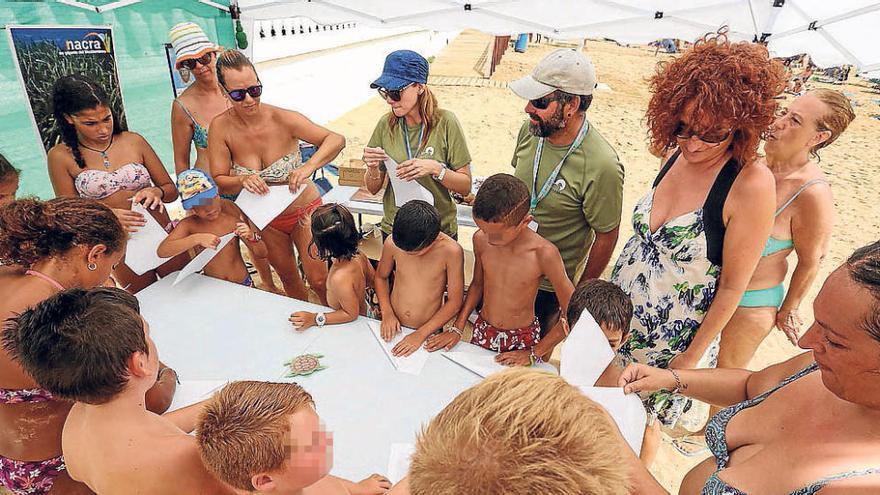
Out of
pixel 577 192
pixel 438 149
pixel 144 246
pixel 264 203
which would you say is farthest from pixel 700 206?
pixel 144 246

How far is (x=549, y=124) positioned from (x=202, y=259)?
2155 mm

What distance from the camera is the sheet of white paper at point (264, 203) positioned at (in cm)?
268

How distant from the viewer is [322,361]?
2098 millimetres

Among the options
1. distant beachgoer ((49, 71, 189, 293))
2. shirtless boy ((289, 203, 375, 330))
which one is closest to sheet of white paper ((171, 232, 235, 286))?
distant beachgoer ((49, 71, 189, 293))

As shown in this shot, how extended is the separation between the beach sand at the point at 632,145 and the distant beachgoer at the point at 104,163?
3327 millimetres

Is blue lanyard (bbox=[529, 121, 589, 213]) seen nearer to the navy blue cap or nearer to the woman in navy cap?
the woman in navy cap

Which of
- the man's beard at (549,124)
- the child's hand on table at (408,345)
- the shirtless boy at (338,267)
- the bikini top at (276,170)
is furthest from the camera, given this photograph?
the bikini top at (276,170)

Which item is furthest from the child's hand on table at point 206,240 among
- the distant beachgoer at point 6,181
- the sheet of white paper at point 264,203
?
the distant beachgoer at point 6,181

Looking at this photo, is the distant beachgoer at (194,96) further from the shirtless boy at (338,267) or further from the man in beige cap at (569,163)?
the man in beige cap at (569,163)

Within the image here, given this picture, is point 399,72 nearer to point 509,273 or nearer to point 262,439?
point 509,273

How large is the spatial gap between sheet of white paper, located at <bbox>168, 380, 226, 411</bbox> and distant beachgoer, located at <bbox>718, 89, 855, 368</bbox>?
2.66 meters

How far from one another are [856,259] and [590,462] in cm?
77

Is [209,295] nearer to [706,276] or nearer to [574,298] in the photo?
[574,298]

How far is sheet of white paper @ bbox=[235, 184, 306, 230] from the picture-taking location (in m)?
2.68
